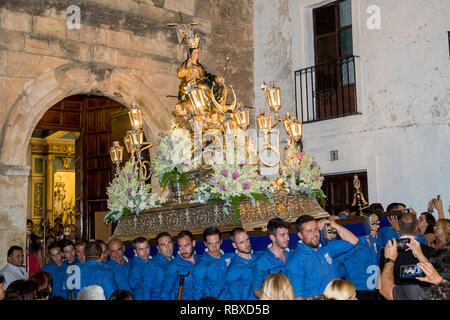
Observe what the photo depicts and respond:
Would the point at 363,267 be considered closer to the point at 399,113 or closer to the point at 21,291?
the point at 21,291

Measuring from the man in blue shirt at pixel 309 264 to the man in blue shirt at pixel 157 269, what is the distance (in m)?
1.75

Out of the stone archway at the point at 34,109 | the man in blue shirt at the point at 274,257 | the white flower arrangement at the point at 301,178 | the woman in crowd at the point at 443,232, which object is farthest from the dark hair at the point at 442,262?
the stone archway at the point at 34,109

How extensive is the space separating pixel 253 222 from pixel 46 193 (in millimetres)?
13614

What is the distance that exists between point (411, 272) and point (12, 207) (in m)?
7.42

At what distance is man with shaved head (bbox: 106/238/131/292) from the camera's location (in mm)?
6906

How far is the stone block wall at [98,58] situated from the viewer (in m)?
9.84

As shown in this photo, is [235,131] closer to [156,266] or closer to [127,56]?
[156,266]

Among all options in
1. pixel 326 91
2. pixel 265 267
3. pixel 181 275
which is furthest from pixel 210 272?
pixel 326 91

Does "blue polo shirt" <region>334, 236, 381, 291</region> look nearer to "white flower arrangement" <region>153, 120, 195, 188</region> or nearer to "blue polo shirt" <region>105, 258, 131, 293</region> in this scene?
"blue polo shirt" <region>105, 258, 131, 293</region>

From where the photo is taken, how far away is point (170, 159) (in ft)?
28.1

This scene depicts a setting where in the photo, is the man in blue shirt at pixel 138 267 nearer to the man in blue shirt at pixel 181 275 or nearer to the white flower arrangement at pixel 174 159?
the man in blue shirt at pixel 181 275

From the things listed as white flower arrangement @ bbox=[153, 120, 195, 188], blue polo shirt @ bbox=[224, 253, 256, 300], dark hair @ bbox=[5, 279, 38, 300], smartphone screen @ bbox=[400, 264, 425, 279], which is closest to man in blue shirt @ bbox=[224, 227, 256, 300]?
blue polo shirt @ bbox=[224, 253, 256, 300]

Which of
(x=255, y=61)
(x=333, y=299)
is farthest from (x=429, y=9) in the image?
(x=333, y=299)

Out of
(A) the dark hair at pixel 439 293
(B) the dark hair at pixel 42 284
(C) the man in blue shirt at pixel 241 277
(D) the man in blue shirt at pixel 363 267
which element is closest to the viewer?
(A) the dark hair at pixel 439 293
